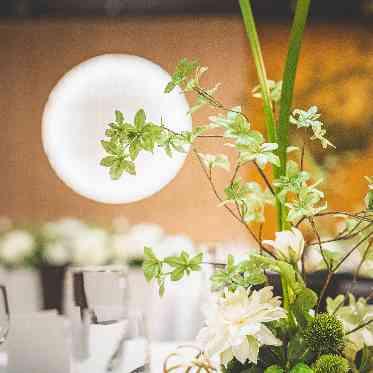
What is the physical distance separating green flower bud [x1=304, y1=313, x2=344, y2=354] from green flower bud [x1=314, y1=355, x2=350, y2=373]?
0.05 ft

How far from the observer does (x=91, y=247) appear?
4.36m

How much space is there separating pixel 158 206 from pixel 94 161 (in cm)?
57

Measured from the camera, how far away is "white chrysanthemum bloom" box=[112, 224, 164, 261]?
13.8ft

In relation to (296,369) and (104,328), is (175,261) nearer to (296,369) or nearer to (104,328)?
(296,369)

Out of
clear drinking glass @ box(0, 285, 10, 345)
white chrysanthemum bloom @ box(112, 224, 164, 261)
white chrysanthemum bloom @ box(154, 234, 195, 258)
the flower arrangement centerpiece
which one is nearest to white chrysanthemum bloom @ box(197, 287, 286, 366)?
the flower arrangement centerpiece

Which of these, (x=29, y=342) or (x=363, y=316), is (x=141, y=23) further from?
(x=363, y=316)

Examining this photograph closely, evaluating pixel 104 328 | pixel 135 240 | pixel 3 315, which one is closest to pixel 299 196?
pixel 104 328

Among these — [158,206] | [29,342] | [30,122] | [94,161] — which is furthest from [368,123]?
[29,342]

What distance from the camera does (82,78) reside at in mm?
4281

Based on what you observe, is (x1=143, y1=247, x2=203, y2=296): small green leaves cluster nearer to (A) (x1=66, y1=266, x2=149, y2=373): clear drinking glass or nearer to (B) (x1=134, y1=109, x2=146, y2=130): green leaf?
(B) (x1=134, y1=109, x2=146, y2=130): green leaf

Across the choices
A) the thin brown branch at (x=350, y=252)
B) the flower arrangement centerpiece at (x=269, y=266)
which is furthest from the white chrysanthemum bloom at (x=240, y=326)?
the thin brown branch at (x=350, y=252)

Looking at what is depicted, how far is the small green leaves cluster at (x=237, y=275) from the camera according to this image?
735 mm

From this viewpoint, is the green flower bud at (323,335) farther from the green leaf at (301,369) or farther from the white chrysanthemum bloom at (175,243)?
the white chrysanthemum bloom at (175,243)

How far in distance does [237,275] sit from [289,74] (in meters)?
0.26
